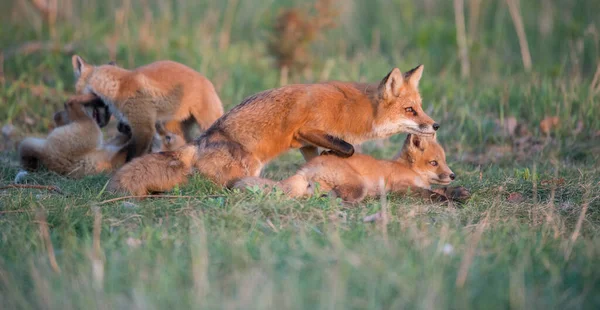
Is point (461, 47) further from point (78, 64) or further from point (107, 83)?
point (78, 64)

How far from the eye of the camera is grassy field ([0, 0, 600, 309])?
3.46 meters

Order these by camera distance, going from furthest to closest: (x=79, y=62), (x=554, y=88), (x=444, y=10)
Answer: (x=444, y=10) < (x=554, y=88) < (x=79, y=62)

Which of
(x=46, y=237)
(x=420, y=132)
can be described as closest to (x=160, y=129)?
(x=420, y=132)

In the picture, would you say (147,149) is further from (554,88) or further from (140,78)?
(554,88)

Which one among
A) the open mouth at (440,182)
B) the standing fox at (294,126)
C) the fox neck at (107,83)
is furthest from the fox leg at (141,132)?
the open mouth at (440,182)

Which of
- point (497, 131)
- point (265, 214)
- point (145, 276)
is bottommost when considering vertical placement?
point (497, 131)

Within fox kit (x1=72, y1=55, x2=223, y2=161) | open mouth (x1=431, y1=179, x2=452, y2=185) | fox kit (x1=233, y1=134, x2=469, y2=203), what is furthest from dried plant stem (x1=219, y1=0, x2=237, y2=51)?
open mouth (x1=431, y1=179, x2=452, y2=185)

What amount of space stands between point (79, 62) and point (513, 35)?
900 cm

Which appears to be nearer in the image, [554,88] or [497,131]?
[497,131]

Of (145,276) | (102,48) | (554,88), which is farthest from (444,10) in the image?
(145,276)

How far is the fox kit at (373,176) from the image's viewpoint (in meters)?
6.05

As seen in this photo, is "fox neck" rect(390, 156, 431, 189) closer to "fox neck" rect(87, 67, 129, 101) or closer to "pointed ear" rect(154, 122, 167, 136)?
"pointed ear" rect(154, 122, 167, 136)

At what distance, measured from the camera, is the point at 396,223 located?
4.89 m

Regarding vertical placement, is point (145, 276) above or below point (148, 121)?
above
